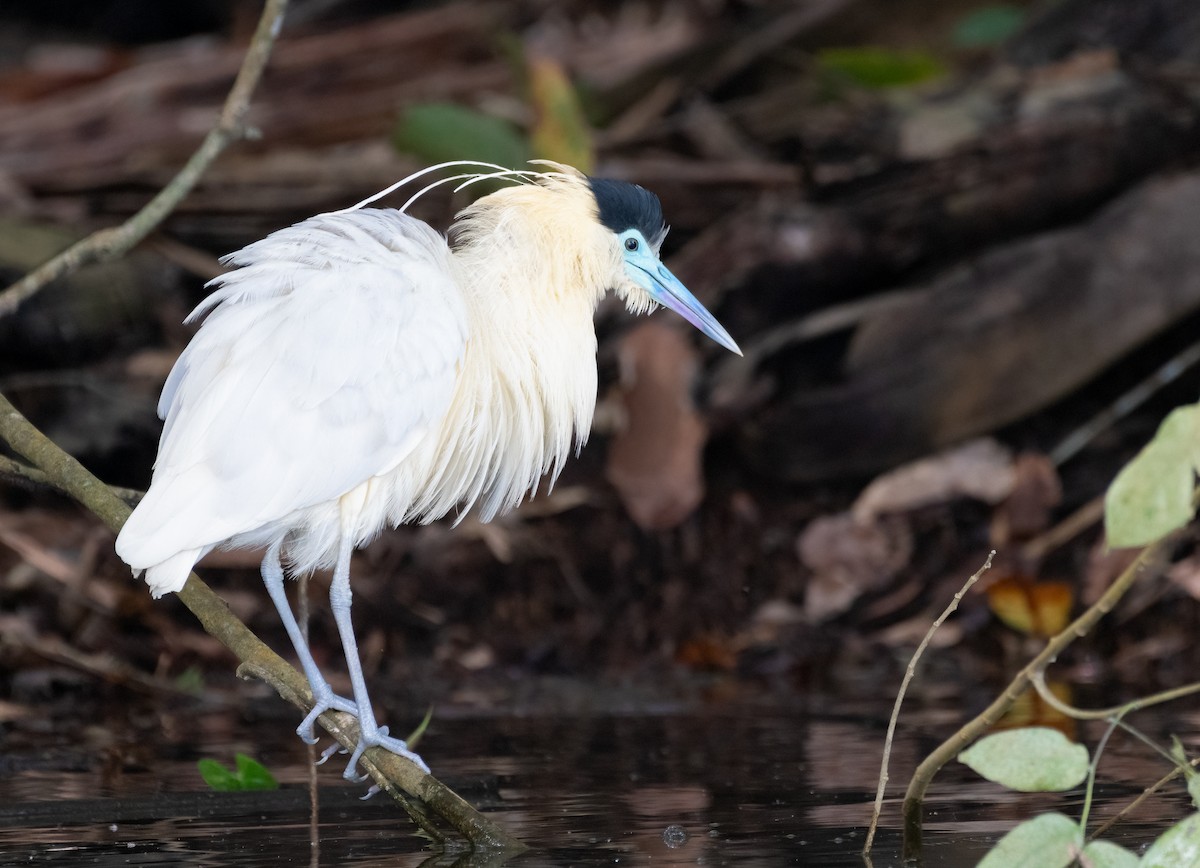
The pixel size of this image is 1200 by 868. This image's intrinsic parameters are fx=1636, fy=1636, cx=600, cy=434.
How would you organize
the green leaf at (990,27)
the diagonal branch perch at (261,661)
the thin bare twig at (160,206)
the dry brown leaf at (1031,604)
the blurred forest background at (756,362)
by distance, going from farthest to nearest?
the green leaf at (990,27) → the blurred forest background at (756,362) → the dry brown leaf at (1031,604) → the thin bare twig at (160,206) → the diagonal branch perch at (261,661)

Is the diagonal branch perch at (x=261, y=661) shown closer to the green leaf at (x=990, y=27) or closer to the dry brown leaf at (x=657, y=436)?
the dry brown leaf at (x=657, y=436)

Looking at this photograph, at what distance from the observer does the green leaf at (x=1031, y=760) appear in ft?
7.92

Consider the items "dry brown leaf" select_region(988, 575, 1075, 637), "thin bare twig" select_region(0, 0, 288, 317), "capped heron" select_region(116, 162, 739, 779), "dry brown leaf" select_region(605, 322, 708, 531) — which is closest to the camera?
"capped heron" select_region(116, 162, 739, 779)

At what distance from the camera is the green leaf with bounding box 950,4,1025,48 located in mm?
8406

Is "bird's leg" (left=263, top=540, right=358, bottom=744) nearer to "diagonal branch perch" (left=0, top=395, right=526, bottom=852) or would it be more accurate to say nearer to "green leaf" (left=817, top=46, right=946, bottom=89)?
"diagonal branch perch" (left=0, top=395, right=526, bottom=852)

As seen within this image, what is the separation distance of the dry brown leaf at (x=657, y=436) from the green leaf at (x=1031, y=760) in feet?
13.6

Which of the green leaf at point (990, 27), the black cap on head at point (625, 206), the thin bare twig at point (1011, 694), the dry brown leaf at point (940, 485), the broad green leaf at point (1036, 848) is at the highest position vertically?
the green leaf at point (990, 27)

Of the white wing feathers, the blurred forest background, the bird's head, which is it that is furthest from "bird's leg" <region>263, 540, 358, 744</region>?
the blurred forest background

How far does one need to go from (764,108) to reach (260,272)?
5.21 metres

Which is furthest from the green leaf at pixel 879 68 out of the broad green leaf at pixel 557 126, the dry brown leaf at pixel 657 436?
the dry brown leaf at pixel 657 436

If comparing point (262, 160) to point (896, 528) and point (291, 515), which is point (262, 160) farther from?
point (291, 515)

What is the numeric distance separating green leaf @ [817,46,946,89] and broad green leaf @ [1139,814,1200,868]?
617 centimetres

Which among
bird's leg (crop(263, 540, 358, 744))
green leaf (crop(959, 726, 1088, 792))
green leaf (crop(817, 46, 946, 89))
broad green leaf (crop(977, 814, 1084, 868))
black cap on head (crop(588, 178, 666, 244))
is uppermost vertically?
green leaf (crop(817, 46, 946, 89))

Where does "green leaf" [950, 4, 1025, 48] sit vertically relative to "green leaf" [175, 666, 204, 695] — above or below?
above
